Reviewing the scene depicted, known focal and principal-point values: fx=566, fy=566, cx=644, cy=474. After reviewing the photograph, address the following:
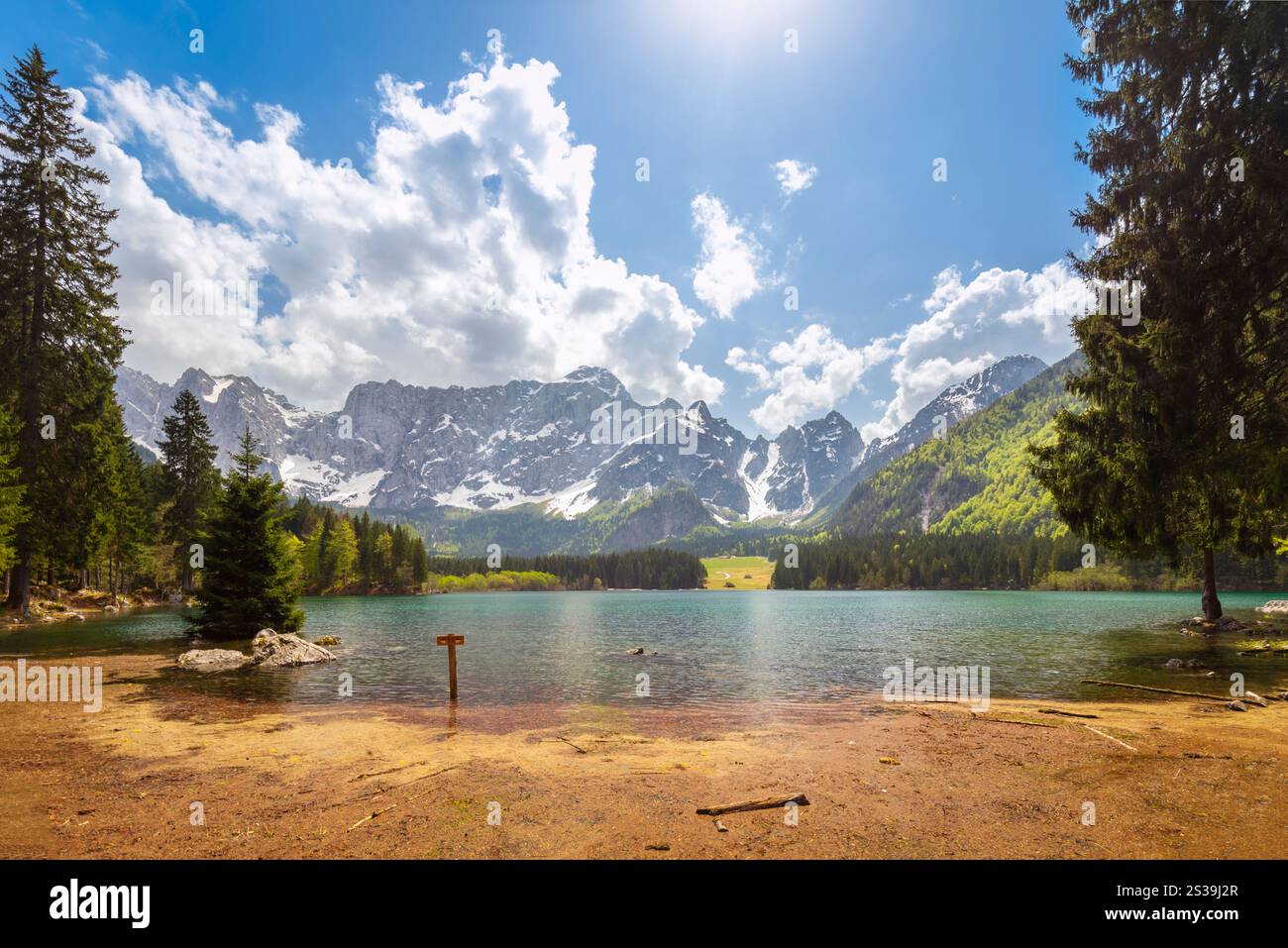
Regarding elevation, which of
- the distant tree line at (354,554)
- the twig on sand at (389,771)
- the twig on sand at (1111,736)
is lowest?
the distant tree line at (354,554)

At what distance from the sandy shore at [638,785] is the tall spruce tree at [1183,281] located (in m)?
14.5

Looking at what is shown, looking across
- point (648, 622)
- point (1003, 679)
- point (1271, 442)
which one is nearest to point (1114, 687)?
point (1003, 679)

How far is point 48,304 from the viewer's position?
39281 millimetres

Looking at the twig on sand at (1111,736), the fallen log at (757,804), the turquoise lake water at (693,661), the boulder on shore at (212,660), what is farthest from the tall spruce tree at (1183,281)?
the boulder on shore at (212,660)

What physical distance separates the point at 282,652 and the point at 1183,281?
50080mm

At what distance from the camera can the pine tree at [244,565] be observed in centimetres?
3728

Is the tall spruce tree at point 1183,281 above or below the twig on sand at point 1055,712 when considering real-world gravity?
above

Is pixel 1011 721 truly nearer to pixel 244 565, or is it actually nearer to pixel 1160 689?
pixel 1160 689

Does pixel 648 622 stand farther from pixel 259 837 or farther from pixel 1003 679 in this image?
pixel 259 837

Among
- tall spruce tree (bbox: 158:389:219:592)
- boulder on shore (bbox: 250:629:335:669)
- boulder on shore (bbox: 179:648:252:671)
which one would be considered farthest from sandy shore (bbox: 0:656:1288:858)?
tall spruce tree (bbox: 158:389:219:592)

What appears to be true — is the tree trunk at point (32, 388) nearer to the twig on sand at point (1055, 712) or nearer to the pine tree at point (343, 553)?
the twig on sand at point (1055, 712)

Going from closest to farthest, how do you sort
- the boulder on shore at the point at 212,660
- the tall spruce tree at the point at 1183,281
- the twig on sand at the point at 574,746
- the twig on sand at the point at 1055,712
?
the twig on sand at the point at 574,746 → the twig on sand at the point at 1055,712 → the tall spruce tree at the point at 1183,281 → the boulder on shore at the point at 212,660
